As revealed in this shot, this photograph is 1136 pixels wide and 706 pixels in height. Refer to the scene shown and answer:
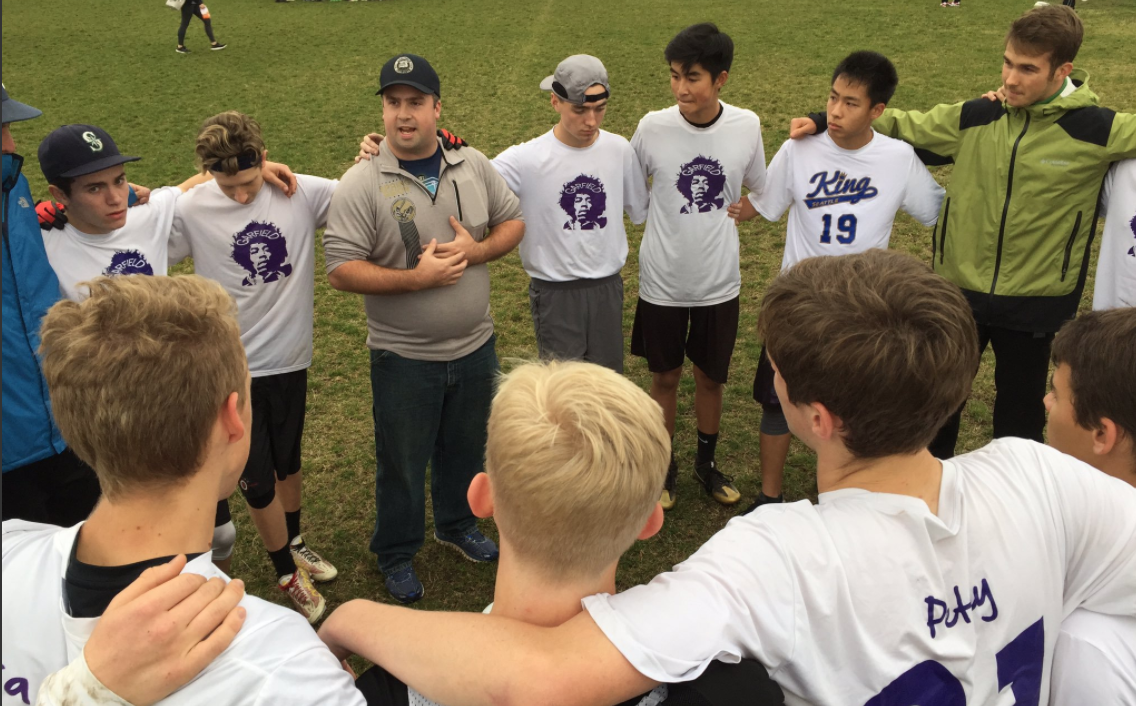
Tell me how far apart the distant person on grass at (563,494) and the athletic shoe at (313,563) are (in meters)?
2.54

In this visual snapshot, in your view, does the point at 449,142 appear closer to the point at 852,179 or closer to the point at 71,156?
the point at 71,156

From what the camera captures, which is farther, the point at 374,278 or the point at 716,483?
the point at 716,483

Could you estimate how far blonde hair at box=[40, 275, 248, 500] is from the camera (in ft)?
5.15

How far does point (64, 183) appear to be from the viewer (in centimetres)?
304

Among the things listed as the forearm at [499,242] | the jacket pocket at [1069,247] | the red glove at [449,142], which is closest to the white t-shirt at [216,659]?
the forearm at [499,242]

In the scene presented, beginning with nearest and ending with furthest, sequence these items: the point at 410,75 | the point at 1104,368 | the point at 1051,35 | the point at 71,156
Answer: the point at 1104,368 → the point at 71,156 → the point at 410,75 → the point at 1051,35

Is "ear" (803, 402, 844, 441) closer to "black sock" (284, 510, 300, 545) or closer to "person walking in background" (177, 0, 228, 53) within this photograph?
"black sock" (284, 510, 300, 545)

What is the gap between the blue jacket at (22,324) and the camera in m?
2.77

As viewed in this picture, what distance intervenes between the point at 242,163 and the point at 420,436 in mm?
1395

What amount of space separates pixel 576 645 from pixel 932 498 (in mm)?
821

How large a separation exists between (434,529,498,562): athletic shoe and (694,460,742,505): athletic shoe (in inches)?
50.8

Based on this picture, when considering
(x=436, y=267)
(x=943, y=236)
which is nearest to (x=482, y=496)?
(x=436, y=267)

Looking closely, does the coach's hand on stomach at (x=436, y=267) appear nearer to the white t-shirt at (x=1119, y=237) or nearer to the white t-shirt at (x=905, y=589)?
the white t-shirt at (x=905, y=589)

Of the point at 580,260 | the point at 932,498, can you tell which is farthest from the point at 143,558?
the point at 580,260
